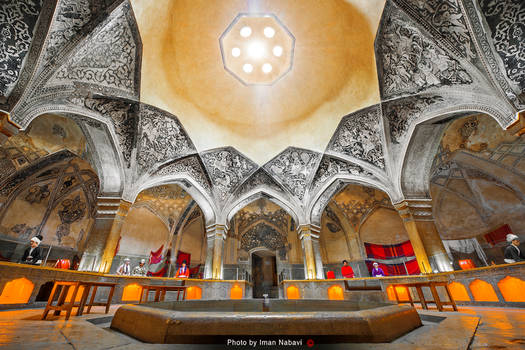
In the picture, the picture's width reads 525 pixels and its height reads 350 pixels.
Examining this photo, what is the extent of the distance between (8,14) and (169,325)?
5.76 meters

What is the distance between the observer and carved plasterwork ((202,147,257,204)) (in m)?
9.48

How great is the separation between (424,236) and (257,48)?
Result: 28.3 feet

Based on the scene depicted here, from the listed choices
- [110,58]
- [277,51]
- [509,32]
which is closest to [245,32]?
[277,51]

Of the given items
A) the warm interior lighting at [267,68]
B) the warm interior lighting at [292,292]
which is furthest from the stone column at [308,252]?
the warm interior lighting at [267,68]

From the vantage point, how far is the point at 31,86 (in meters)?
4.39

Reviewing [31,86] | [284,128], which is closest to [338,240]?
[284,128]

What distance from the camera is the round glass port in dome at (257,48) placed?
26.0 feet

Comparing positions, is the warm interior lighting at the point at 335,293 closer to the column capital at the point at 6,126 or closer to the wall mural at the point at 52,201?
the column capital at the point at 6,126

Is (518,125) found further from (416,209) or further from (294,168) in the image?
(294,168)

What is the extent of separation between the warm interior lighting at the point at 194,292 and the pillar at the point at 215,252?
107cm

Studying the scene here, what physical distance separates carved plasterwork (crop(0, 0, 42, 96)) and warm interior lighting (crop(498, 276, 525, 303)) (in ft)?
33.3

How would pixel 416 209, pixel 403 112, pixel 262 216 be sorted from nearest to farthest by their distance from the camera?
1. pixel 403 112
2. pixel 416 209
3. pixel 262 216

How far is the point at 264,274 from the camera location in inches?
516

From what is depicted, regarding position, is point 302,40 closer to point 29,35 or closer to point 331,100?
point 331,100
